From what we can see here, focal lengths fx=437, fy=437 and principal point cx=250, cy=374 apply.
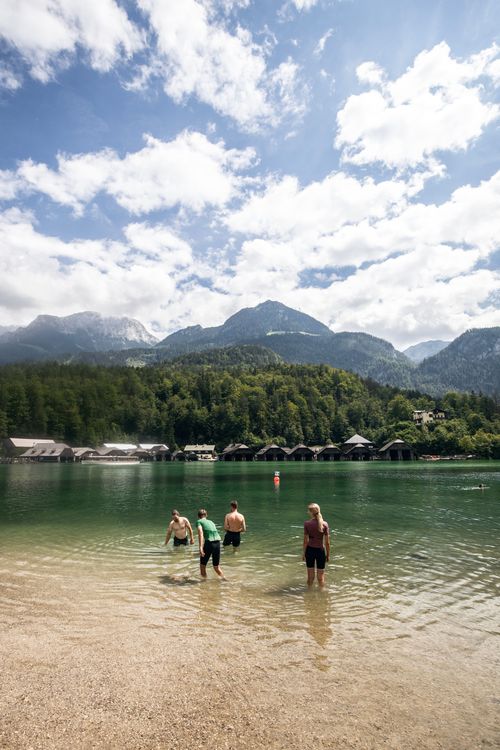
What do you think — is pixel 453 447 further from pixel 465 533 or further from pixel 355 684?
pixel 355 684

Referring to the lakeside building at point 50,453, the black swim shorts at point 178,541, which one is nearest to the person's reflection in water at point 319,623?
the black swim shorts at point 178,541

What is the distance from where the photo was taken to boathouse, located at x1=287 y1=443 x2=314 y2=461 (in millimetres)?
156875

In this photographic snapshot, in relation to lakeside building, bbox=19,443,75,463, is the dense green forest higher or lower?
higher

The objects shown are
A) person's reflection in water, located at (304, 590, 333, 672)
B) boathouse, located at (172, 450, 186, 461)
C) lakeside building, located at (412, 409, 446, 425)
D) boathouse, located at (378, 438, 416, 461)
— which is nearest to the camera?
person's reflection in water, located at (304, 590, 333, 672)

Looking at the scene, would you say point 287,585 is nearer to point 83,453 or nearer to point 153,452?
point 83,453

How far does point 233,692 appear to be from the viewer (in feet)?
22.0

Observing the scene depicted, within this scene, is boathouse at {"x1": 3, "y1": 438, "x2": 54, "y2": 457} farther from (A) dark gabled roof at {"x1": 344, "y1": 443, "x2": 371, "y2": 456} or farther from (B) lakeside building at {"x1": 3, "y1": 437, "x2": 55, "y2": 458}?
(A) dark gabled roof at {"x1": 344, "y1": 443, "x2": 371, "y2": 456}

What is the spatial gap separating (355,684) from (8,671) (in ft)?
19.0

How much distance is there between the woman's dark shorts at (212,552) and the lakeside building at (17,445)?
152935mm

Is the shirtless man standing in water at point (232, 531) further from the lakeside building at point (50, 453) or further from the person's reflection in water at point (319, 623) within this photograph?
the lakeside building at point (50, 453)

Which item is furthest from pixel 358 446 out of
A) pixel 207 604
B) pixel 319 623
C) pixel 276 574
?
pixel 319 623

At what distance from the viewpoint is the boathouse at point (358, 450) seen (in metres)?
160

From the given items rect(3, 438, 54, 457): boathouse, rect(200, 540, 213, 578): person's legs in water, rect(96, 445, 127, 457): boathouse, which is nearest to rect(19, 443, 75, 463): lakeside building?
rect(3, 438, 54, 457): boathouse

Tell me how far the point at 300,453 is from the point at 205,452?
36959 mm
